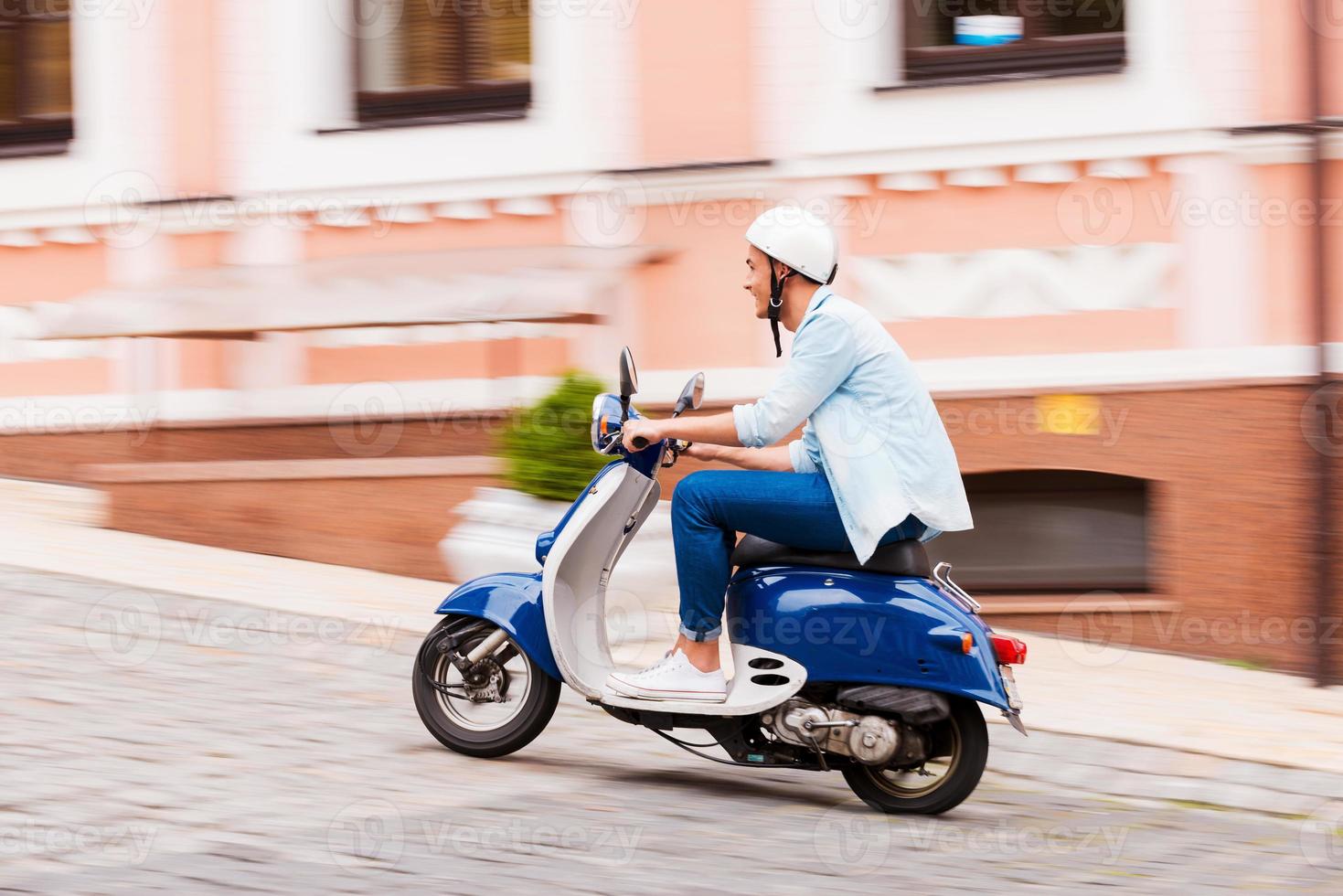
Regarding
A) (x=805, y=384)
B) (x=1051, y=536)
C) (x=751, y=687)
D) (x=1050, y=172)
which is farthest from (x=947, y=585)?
(x=1050, y=172)

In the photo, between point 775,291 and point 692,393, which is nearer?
point 692,393

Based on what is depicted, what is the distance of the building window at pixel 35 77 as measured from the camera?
11.4 metres

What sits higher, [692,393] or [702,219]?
[702,219]

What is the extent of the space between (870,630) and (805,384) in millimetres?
781

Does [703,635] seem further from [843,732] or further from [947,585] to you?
[947,585]

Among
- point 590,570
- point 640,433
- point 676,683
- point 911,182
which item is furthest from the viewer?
point 911,182

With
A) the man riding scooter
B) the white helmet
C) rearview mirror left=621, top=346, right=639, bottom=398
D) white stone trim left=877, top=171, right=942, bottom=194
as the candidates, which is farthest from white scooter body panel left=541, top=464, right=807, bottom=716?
white stone trim left=877, top=171, right=942, bottom=194

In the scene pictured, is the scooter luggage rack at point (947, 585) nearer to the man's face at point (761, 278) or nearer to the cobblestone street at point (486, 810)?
the cobblestone street at point (486, 810)

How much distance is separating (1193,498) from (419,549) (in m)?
4.14

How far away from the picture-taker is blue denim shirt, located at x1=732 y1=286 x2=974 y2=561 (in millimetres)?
5191

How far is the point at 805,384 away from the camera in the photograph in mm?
5242

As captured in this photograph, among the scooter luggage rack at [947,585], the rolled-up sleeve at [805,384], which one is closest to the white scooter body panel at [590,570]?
the rolled-up sleeve at [805,384]

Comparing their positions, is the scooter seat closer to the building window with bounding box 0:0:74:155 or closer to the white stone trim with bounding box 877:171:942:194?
the white stone trim with bounding box 877:171:942:194

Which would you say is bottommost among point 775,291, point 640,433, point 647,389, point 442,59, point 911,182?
point 647,389
